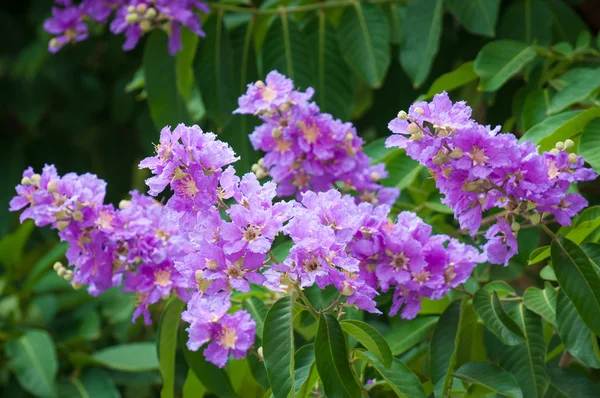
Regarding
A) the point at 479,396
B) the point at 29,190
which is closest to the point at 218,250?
the point at 29,190

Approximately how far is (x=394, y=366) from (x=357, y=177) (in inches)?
16.0

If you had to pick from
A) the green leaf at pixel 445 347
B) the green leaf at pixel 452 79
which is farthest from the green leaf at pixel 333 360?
the green leaf at pixel 452 79

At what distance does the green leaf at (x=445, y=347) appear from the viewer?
1.27 m

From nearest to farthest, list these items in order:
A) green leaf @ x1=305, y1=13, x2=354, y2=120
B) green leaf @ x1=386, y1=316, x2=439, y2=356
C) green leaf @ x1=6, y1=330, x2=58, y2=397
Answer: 1. green leaf @ x1=386, y1=316, x2=439, y2=356
2. green leaf @ x1=305, y1=13, x2=354, y2=120
3. green leaf @ x1=6, y1=330, x2=58, y2=397

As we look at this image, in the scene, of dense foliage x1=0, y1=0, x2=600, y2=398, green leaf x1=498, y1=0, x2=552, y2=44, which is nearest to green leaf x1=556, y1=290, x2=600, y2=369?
dense foliage x1=0, y1=0, x2=600, y2=398

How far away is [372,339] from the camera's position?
1133 millimetres

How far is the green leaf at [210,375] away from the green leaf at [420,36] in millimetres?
882

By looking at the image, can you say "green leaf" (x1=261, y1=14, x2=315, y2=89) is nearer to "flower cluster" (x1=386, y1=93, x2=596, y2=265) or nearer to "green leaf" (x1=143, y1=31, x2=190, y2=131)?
"green leaf" (x1=143, y1=31, x2=190, y2=131)

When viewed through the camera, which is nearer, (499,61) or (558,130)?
(558,130)

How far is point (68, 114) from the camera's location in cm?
336

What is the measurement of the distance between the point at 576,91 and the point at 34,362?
5.93 feet

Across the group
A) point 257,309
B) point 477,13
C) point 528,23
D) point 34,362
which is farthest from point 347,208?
point 34,362

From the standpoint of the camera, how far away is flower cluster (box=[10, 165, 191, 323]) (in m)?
1.32

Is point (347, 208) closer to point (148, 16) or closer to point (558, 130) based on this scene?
point (558, 130)
